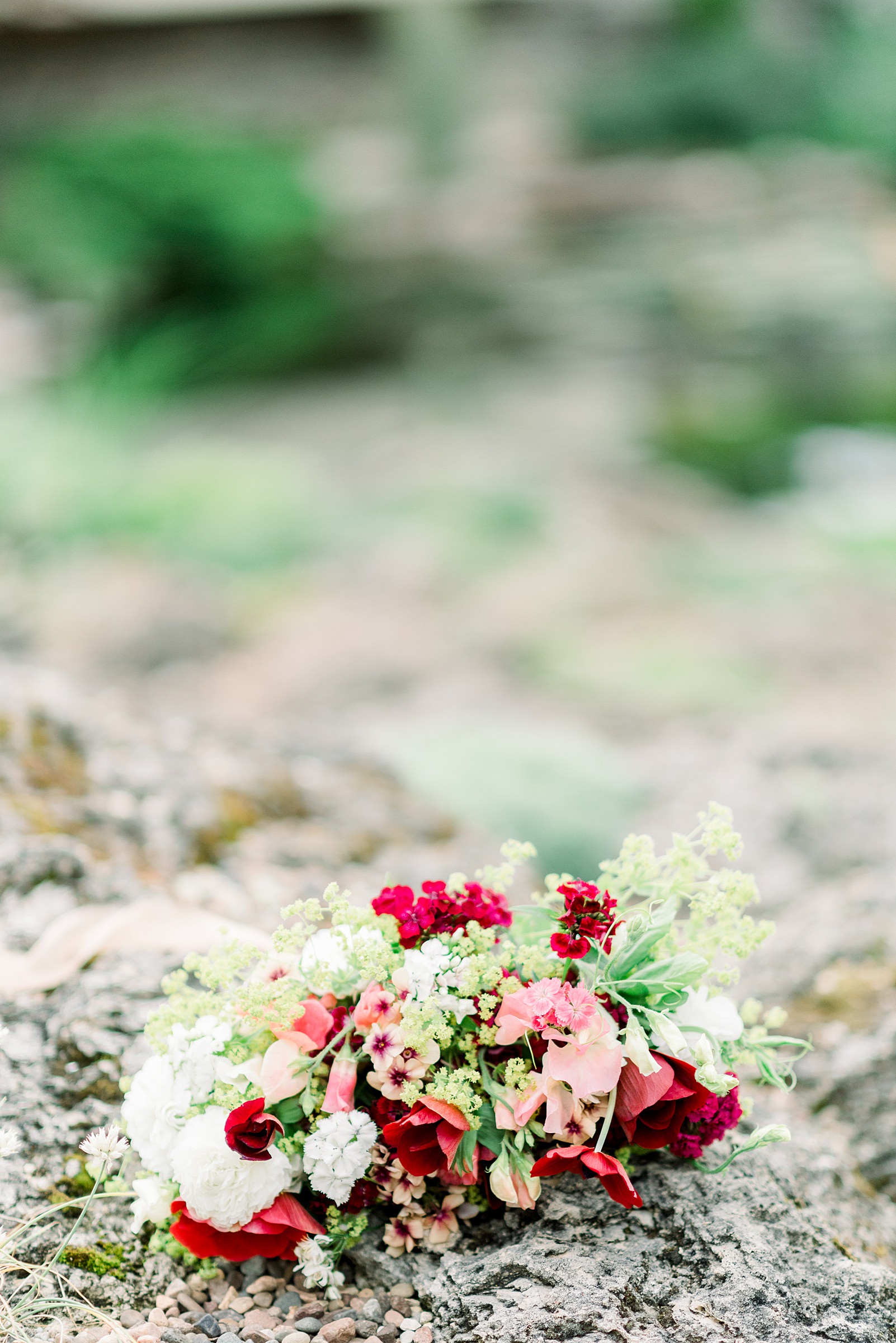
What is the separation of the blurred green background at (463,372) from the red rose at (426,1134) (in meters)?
1.29

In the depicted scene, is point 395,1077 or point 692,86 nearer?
point 395,1077

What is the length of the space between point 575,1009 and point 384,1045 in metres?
0.20

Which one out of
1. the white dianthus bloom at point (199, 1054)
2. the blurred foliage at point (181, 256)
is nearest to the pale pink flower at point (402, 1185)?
the white dianthus bloom at point (199, 1054)

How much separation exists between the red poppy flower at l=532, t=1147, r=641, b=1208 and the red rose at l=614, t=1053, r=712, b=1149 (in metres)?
0.07

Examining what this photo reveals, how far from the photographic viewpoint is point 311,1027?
3.47 feet

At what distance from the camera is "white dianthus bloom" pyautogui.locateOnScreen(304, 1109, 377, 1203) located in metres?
0.98

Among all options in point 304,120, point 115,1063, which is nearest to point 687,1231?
point 115,1063

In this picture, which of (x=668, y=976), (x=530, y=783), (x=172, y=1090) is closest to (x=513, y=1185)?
(x=668, y=976)

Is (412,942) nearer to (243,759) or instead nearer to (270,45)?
(243,759)

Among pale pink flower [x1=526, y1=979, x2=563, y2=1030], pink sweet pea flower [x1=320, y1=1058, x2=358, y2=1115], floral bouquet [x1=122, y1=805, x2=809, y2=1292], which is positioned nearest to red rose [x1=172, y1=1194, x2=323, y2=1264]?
floral bouquet [x1=122, y1=805, x2=809, y2=1292]

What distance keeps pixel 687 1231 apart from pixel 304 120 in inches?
408

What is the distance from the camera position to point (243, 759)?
2.27 meters

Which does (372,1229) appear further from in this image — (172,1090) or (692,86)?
(692,86)

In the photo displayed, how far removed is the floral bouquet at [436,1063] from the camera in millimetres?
981
